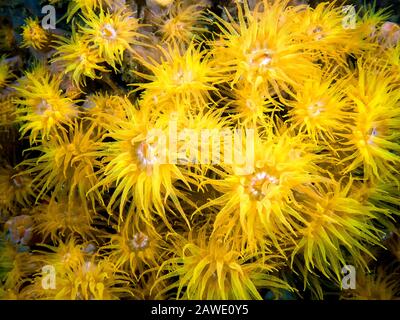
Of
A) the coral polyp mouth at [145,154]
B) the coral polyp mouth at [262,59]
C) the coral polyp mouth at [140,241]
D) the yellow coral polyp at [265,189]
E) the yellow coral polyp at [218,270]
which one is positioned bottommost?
the yellow coral polyp at [218,270]

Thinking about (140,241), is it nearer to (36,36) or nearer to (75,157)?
(75,157)

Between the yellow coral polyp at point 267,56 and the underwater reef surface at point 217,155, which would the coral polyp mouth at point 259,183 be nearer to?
the underwater reef surface at point 217,155

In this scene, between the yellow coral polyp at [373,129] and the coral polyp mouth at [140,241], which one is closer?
the yellow coral polyp at [373,129]

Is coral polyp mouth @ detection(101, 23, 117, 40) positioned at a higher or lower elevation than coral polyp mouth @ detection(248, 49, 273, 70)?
higher

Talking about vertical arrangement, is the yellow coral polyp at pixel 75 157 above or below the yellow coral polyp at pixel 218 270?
above

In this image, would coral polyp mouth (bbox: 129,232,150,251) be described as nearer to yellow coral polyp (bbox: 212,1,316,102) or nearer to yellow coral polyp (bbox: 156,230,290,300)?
yellow coral polyp (bbox: 156,230,290,300)

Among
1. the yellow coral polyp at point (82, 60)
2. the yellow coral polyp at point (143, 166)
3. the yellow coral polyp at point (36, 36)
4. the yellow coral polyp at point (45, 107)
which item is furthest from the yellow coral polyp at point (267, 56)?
the yellow coral polyp at point (36, 36)

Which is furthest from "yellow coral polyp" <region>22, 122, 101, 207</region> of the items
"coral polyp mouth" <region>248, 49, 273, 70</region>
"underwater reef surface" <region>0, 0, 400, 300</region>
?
"coral polyp mouth" <region>248, 49, 273, 70</region>

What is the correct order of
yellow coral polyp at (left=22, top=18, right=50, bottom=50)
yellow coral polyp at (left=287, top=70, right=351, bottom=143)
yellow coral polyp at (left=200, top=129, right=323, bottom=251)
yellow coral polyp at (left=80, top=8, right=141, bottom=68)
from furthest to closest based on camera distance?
1. yellow coral polyp at (left=22, top=18, right=50, bottom=50)
2. yellow coral polyp at (left=80, top=8, right=141, bottom=68)
3. yellow coral polyp at (left=287, top=70, right=351, bottom=143)
4. yellow coral polyp at (left=200, top=129, right=323, bottom=251)
